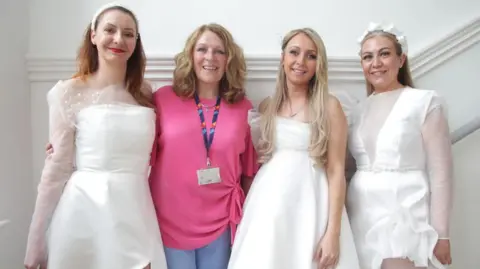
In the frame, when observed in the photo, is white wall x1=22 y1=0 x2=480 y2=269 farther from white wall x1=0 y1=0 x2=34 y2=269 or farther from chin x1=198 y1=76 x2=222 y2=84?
chin x1=198 y1=76 x2=222 y2=84

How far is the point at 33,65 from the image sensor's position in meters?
1.92

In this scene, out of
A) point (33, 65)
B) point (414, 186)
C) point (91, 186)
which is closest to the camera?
point (91, 186)

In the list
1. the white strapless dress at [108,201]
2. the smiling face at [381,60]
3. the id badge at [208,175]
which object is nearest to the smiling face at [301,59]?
the smiling face at [381,60]

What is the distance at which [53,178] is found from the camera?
1489mm

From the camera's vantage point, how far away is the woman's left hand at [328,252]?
1486 millimetres

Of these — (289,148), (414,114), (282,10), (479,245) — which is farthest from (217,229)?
(479,245)

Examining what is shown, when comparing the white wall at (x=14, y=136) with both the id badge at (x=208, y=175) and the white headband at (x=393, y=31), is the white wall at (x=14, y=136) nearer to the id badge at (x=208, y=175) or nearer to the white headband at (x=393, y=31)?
the id badge at (x=208, y=175)

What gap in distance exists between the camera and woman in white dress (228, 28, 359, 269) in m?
1.50

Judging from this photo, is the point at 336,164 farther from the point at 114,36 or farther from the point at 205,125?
the point at 114,36

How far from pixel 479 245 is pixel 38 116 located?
200 cm

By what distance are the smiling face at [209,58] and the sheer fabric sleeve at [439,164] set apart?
0.78 m

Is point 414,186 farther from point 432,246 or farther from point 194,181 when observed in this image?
point 194,181

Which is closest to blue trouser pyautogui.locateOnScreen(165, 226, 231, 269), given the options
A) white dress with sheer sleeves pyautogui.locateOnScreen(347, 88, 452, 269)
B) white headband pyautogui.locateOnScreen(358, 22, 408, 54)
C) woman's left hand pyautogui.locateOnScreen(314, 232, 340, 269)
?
woman's left hand pyautogui.locateOnScreen(314, 232, 340, 269)

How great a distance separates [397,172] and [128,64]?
1.06 meters
